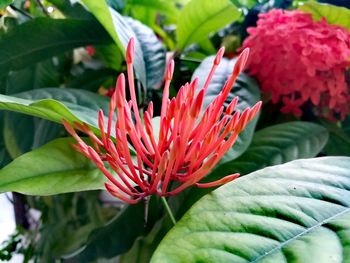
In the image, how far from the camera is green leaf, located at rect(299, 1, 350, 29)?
20.9 inches

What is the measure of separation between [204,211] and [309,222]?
0.07 meters

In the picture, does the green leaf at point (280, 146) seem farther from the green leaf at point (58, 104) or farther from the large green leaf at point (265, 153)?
the green leaf at point (58, 104)

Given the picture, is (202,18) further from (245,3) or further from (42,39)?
(42,39)

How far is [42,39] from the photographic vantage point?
515mm

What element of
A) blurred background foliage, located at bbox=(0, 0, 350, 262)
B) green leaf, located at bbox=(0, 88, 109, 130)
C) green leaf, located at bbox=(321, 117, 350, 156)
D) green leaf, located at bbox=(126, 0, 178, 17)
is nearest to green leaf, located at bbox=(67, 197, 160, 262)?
blurred background foliage, located at bbox=(0, 0, 350, 262)

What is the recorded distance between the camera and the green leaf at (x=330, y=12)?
532 millimetres

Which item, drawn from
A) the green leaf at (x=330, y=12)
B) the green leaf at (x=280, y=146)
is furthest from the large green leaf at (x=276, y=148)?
the green leaf at (x=330, y=12)

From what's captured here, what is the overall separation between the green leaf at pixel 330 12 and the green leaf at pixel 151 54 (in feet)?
0.59

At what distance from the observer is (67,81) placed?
677 millimetres

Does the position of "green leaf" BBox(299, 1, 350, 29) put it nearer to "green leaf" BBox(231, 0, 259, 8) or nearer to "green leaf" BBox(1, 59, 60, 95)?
"green leaf" BBox(231, 0, 259, 8)

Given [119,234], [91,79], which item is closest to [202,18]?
[91,79]

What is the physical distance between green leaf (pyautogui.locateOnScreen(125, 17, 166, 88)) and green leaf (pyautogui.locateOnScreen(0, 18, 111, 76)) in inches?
1.6

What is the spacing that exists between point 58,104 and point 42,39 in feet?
0.67

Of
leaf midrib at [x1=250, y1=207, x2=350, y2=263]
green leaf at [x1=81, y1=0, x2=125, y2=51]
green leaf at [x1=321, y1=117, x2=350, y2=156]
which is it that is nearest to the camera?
leaf midrib at [x1=250, y1=207, x2=350, y2=263]
